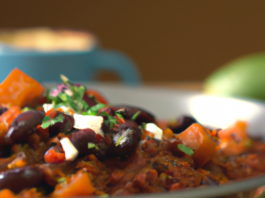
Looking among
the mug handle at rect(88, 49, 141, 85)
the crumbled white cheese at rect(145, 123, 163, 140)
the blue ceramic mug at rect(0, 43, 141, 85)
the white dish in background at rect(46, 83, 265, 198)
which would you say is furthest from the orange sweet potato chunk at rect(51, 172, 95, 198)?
the mug handle at rect(88, 49, 141, 85)

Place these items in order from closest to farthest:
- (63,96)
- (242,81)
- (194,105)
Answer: (63,96), (194,105), (242,81)

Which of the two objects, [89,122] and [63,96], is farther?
[63,96]

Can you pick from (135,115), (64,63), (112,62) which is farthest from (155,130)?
(112,62)

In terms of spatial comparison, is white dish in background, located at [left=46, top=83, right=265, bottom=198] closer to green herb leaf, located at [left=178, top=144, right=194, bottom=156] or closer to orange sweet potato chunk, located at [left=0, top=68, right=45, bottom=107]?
green herb leaf, located at [left=178, top=144, right=194, bottom=156]

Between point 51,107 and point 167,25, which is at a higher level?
point 167,25

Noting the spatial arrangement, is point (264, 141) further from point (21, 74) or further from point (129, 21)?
point (129, 21)

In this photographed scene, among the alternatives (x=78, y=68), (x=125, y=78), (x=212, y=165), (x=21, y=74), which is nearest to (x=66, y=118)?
(x=21, y=74)

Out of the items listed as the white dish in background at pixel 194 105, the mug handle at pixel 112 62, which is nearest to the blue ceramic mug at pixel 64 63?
the mug handle at pixel 112 62

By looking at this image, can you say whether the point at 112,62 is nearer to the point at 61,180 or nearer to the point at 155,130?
the point at 155,130
